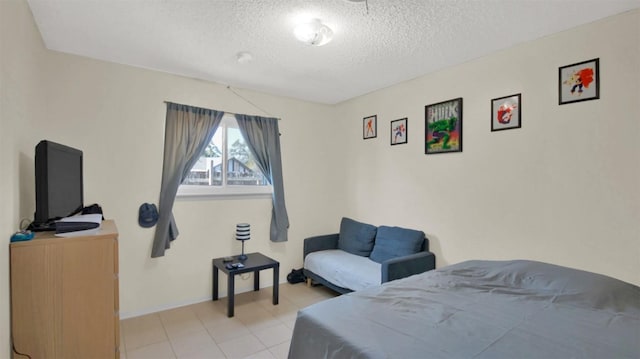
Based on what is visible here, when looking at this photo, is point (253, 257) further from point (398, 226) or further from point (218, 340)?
Result: point (398, 226)

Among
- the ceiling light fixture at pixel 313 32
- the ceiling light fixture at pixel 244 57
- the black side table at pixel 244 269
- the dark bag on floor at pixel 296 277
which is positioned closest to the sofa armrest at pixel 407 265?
the black side table at pixel 244 269

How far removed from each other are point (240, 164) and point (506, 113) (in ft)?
9.23

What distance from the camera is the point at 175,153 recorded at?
3.11m

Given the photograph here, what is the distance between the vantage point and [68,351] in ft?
5.43

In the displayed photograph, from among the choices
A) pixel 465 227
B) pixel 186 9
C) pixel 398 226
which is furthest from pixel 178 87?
pixel 465 227

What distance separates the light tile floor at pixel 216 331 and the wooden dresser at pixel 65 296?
75 centimetres

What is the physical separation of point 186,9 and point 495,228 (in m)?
2.91

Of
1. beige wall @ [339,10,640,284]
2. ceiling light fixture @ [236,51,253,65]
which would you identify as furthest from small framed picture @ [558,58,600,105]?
ceiling light fixture @ [236,51,253,65]

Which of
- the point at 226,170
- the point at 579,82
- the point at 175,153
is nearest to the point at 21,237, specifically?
the point at 175,153

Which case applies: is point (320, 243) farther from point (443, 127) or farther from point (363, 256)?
point (443, 127)

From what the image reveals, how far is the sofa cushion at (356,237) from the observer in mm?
3590

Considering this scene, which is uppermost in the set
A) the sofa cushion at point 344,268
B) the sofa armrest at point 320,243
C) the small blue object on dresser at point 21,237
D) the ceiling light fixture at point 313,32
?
the ceiling light fixture at point 313,32

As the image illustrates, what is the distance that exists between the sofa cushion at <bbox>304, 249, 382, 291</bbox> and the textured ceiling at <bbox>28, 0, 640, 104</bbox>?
2031mm

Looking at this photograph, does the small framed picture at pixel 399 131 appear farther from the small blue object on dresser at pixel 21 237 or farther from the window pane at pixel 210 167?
the small blue object on dresser at pixel 21 237
